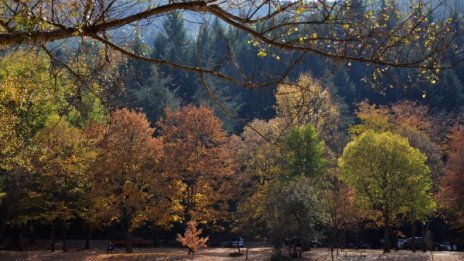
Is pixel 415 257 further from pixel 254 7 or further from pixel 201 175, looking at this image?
pixel 254 7

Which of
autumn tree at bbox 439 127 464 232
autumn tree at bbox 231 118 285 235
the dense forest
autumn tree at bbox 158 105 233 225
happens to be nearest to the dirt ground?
the dense forest

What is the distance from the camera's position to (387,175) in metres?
33.4

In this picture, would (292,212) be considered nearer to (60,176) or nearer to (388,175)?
(388,175)

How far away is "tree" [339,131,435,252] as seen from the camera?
3256 cm

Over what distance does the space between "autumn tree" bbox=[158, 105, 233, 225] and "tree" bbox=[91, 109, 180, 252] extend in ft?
7.90

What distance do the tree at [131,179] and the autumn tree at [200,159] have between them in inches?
94.8

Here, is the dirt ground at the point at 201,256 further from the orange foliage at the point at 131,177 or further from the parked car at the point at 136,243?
the parked car at the point at 136,243

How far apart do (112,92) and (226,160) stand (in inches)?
1245

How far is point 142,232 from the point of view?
150ft

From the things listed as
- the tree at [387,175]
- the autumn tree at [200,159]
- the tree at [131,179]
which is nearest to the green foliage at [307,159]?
the tree at [387,175]

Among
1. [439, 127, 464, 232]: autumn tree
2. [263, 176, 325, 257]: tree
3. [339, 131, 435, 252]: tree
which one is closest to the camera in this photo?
[263, 176, 325, 257]: tree

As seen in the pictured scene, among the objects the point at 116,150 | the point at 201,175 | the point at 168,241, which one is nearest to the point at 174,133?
the point at 201,175

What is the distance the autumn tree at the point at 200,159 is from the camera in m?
36.2

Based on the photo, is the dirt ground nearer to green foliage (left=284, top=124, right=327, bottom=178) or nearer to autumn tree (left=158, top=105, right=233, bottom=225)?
autumn tree (left=158, top=105, right=233, bottom=225)
